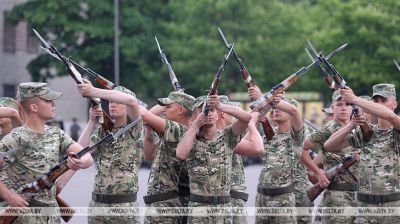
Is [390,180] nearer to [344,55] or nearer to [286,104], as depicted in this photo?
[286,104]

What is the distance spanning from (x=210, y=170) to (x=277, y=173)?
2.45m

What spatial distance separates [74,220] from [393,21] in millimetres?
31836

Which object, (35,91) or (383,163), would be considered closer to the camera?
(35,91)

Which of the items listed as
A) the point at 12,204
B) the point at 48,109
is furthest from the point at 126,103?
the point at 12,204

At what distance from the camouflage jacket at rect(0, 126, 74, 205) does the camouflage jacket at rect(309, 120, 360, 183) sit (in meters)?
4.22

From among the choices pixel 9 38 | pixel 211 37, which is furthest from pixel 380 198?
pixel 9 38

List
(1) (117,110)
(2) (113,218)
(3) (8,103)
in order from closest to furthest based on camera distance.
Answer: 1. (2) (113,218)
2. (1) (117,110)
3. (3) (8,103)

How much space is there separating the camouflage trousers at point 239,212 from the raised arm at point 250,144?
692 millimetres

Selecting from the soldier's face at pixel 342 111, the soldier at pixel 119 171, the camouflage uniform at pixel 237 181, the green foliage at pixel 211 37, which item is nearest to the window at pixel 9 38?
the green foliage at pixel 211 37

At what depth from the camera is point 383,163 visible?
37.8ft

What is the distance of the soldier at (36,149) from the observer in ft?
33.1

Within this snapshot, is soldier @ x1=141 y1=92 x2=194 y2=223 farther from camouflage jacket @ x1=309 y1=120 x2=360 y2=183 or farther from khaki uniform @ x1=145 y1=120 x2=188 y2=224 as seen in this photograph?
camouflage jacket @ x1=309 y1=120 x2=360 y2=183

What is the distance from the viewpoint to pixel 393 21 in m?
47.0

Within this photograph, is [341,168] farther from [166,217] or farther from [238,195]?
[166,217]
